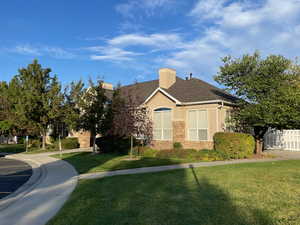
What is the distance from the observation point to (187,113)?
20609mm

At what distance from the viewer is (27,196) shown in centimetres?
775

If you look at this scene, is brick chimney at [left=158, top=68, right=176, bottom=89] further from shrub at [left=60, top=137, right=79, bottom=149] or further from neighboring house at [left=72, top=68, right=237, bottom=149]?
shrub at [left=60, top=137, right=79, bottom=149]

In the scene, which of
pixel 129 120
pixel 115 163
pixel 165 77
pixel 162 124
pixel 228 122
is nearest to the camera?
pixel 115 163

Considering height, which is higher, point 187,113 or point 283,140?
point 187,113

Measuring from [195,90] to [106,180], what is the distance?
14.2 metres

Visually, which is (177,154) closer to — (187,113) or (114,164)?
(187,113)

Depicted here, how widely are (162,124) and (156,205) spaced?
1583cm

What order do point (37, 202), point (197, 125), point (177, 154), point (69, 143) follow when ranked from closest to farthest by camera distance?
point (37, 202) < point (177, 154) < point (197, 125) < point (69, 143)

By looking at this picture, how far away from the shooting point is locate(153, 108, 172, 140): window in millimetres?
21672

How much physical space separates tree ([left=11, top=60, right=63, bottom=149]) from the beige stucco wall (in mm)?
10721

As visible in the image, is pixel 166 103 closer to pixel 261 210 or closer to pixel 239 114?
pixel 239 114

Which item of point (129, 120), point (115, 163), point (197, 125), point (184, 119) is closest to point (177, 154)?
point (197, 125)

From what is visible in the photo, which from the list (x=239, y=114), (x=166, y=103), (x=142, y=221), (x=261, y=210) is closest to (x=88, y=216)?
(x=142, y=221)

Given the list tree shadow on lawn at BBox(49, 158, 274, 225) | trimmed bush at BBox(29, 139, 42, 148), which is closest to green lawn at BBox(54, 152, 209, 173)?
tree shadow on lawn at BBox(49, 158, 274, 225)
